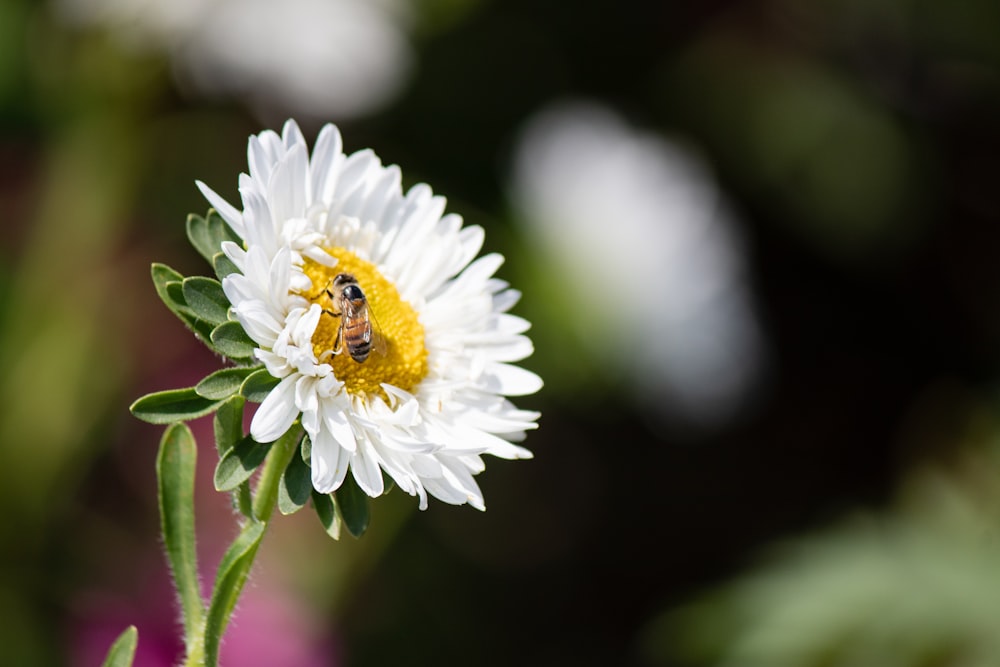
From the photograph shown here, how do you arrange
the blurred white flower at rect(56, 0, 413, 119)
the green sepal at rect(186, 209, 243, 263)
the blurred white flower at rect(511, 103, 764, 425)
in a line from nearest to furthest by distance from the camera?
1. the green sepal at rect(186, 209, 243, 263)
2. the blurred white flower at rect(56, 0, 413, 119)
3. the blurred white flower at rect(511, 103, 764, 425)

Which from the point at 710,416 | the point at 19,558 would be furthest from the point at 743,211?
the point at 19,558

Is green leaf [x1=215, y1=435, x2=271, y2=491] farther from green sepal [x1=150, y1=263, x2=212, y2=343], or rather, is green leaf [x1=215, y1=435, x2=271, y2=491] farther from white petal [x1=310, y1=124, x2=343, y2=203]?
white petal [x1=310, y1=124, x2=343, y2=203]

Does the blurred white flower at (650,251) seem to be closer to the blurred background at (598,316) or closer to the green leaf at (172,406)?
the blurred background at (598,316)

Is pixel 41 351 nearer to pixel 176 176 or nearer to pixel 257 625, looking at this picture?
pixel 176 176

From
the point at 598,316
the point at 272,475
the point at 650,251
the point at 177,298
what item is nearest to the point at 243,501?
the point at 272,475

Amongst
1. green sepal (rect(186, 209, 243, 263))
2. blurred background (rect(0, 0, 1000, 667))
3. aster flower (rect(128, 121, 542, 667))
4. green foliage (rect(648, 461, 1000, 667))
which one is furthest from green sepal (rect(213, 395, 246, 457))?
green foliage (rect(648, 461, 1000, 667))

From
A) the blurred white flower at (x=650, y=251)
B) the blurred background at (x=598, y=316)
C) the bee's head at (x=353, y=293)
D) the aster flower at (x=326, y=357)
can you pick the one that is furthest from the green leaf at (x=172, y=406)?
the blurred white flower at (x=650, y=251)

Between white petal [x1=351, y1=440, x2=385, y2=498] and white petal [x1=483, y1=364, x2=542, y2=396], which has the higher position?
white petal [x1=483, y1=364, x2=542, y2=396]
